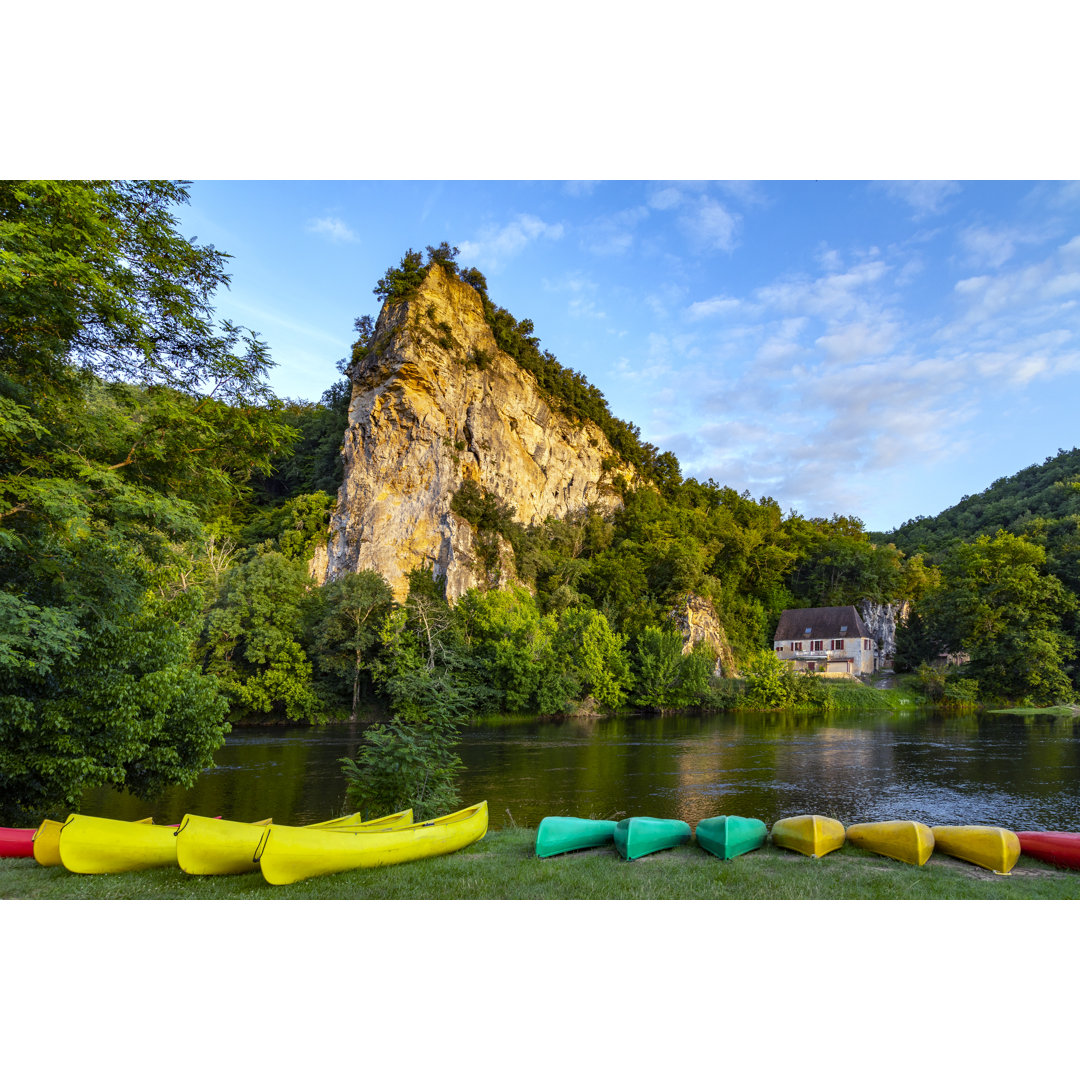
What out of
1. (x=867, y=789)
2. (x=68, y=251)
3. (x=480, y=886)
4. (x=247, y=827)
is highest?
(x=68, y=251)

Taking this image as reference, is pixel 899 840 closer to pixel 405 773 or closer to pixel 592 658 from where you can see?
pixel 405 773

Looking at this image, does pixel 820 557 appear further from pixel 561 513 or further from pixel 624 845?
pixel 624 845

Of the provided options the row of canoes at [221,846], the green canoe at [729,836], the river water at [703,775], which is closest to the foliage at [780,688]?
the river water at [703,775]

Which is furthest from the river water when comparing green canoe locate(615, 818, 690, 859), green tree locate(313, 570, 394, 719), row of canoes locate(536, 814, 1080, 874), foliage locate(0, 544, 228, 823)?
foliage locate(0, 544, 228, 823)

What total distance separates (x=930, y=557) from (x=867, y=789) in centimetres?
5300

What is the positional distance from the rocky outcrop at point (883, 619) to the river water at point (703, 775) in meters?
23.2

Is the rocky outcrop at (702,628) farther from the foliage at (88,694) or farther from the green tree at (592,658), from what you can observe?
the foliage at (88,694)

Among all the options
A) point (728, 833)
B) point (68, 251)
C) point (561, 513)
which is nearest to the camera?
point (728, 833)

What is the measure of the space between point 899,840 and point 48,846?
9043 millimetres

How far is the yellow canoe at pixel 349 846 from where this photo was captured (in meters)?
5.73

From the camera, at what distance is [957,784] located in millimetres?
16438

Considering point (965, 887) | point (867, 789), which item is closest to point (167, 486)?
point (965, 887)

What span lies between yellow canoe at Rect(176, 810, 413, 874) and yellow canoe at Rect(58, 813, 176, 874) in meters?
0.44

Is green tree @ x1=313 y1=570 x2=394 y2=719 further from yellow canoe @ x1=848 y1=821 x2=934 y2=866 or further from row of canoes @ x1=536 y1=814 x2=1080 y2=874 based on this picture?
yellow canoe @ x1=848 y1=821 x2=934 y2=866
